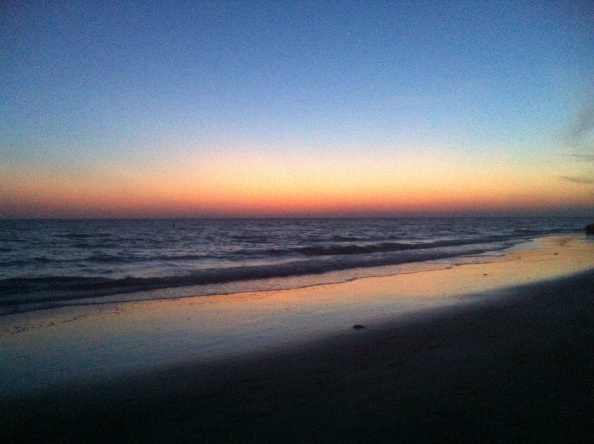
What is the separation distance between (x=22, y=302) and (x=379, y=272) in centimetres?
1457

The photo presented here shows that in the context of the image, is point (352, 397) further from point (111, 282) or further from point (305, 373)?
point (111, 282)

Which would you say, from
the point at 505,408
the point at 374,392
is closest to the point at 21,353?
the point at 374,392

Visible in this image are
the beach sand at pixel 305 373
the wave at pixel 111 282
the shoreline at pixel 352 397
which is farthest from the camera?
the wave at pixel 111 282

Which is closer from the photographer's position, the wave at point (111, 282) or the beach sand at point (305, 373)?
the beach sand at point (305, 373)

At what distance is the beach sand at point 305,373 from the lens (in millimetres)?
4207

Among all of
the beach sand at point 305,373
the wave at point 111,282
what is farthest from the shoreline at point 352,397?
the wave at point 111,282

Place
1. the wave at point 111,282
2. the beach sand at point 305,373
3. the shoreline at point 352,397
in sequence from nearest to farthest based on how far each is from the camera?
the shoreline at point 352,397 < the beach sand at point 305,373 < the wave at point 111,282

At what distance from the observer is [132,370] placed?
6.18 m

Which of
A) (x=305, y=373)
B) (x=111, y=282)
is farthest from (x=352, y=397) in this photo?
(x=111, y=282)

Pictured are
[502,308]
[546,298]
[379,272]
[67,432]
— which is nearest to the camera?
[67,432]

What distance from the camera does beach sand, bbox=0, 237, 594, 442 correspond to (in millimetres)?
4207

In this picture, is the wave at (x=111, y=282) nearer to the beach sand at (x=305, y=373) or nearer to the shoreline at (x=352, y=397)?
the beach sand at (x=305, y=373)

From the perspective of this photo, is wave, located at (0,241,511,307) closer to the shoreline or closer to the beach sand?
the beach sand

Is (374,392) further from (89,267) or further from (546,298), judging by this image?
(89,267)
